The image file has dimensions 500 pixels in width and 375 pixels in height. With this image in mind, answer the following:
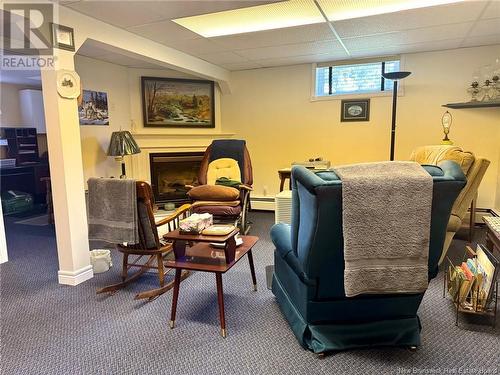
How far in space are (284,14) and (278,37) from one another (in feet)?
1.59

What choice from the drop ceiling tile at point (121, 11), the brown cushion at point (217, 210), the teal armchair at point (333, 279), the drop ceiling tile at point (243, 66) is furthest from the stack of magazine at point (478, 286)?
the drop ceiling tile at point (243, 66)

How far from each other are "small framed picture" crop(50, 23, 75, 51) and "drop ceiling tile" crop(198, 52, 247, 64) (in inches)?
77.0

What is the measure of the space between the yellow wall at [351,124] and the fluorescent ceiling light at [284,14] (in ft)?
5.67

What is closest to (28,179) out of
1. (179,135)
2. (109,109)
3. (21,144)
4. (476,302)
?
(21,144)

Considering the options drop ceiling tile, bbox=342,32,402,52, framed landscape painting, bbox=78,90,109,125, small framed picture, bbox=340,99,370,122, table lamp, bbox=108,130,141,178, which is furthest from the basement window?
framed landscape painting, bbox=78,90,109,125

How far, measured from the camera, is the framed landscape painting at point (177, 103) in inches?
204

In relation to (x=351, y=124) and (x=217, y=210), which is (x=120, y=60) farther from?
(x=351, y=124)

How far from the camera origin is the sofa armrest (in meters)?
1.87

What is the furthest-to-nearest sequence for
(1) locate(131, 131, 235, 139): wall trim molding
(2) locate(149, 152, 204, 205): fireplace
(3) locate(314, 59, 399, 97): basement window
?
→ 1. (2) locate(149, 152, 204, 205): fireplace
2. (1) locate(131, 131, 235, 139): wall trim molding
3. (3) locate(314, 59, 399, 97): basement window

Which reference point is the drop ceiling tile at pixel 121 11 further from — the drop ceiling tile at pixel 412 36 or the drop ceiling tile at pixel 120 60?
the drop ceiling tile at pixel 412 36

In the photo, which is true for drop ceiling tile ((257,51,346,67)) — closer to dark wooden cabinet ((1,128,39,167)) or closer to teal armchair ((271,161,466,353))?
teal armchair ((271,161,466,353))

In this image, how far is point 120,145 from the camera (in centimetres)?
445

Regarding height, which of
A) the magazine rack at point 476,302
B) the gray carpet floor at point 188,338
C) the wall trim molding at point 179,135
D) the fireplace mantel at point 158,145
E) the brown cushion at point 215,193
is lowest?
the gray carpet floor at point 188,338

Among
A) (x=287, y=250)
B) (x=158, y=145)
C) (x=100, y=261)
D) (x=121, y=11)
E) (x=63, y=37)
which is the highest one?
(x=121, y=11)
